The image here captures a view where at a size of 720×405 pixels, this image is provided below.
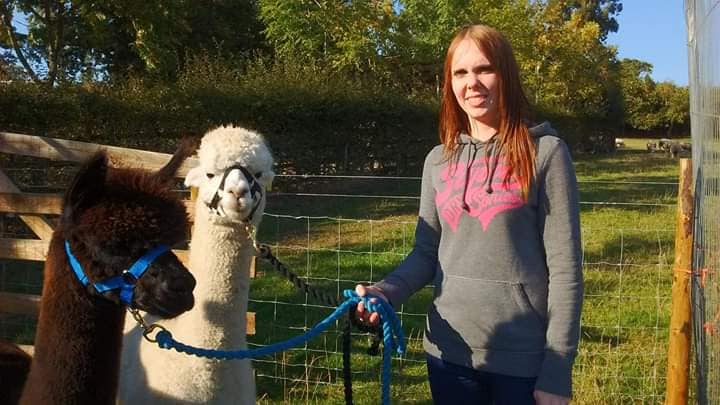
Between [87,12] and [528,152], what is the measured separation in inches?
560

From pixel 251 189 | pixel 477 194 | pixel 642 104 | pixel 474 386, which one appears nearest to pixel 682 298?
pixel 474 386

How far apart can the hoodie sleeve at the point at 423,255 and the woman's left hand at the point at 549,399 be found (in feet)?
1.81

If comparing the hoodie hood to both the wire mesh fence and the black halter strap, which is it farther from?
the black halter strap

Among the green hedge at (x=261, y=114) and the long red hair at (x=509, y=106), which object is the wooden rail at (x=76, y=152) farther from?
the green hedge at (x=261, y=114)

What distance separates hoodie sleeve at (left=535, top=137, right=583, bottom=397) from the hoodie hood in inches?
3.6

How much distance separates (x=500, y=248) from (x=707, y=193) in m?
1.30

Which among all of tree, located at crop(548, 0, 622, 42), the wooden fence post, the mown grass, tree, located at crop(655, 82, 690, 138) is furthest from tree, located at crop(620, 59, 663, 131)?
the wooden fence post

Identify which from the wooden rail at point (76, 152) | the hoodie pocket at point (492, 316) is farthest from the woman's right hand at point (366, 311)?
the wooden rail at point (76, 152)

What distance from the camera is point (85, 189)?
2135mm

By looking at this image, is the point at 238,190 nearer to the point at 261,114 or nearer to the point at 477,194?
the point at 477,194

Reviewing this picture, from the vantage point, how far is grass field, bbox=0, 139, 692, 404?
4.39 m

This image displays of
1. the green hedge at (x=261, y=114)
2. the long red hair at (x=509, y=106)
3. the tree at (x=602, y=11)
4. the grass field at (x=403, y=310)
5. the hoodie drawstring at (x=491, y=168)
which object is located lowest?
the grass field at (x=403, y=310)

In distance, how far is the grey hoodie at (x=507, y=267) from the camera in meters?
1.86

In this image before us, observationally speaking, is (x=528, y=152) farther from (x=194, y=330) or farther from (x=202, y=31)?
(x=202, y=31)
